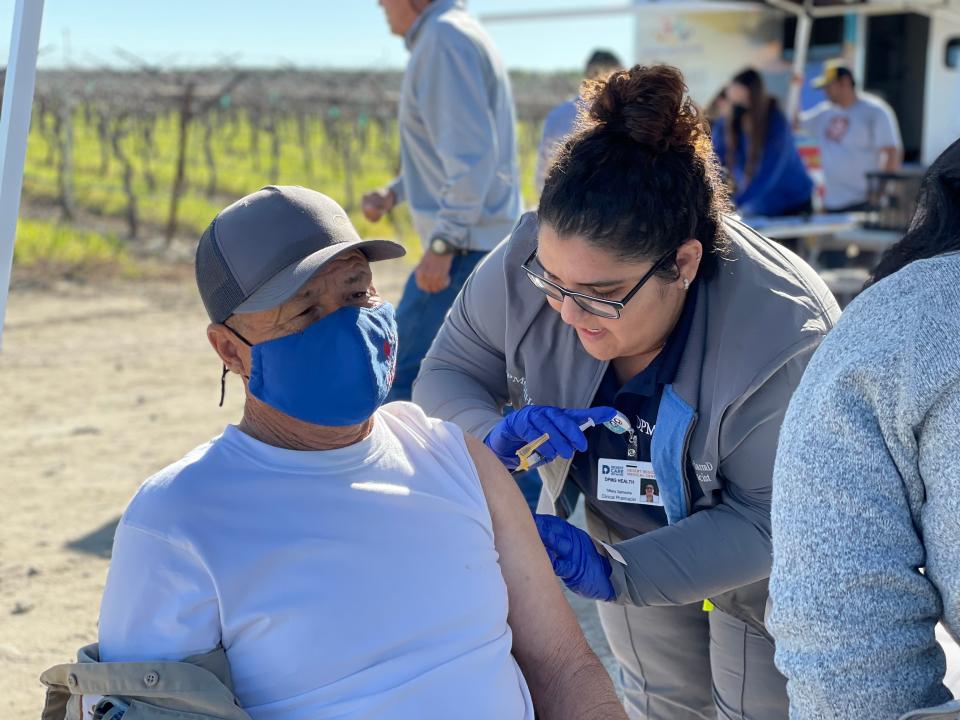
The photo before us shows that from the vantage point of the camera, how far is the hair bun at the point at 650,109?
185 centimetres

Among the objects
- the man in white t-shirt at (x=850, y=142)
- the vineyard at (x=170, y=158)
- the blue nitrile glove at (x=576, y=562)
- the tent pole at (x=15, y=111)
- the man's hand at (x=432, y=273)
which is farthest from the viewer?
the vineyard at (x=170, y=158)

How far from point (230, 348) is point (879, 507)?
3.18ft

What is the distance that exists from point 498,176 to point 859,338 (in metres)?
2.93

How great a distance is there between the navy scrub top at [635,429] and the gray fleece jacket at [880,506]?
758 millimetres

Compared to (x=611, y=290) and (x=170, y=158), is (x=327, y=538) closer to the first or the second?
(x=611, y=290)

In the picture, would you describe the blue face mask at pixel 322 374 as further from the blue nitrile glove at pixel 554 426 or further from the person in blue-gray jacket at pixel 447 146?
the person in blue-gray jacket at pixel 447 146

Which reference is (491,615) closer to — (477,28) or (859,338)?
(859,338)

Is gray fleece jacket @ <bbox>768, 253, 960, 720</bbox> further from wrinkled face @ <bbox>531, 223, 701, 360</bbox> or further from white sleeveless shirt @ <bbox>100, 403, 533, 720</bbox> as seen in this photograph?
wrinkled face @ <bbox>531, 223, 701, 360</bbox>

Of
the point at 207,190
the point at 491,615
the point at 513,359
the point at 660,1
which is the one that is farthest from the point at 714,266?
the point at 207,190

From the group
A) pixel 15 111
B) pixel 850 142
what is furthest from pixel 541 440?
pixel 850 142

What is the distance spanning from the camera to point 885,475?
1.18m

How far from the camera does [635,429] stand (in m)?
2.06

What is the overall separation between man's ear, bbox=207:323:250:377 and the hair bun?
0.73 metres

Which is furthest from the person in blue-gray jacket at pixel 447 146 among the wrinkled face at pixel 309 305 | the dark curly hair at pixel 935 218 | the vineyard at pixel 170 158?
the vineyard at pixel 170 158
